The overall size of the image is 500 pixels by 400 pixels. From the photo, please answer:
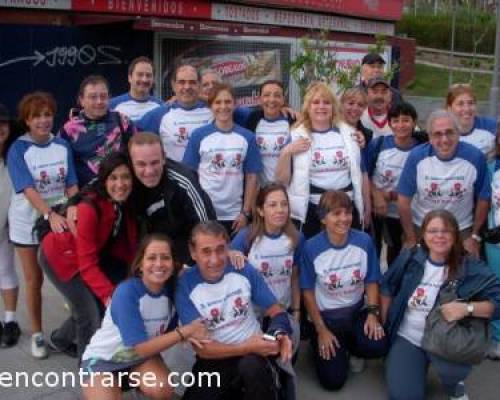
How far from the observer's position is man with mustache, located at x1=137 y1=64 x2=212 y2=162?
491 centimetres

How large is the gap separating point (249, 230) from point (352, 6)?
1524 cm

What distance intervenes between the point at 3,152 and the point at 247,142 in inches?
62.6

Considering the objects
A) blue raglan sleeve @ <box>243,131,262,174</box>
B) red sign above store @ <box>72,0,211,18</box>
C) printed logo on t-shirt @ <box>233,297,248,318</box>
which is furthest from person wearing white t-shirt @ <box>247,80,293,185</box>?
red sign above store @ <box>72,0,211,18</box>

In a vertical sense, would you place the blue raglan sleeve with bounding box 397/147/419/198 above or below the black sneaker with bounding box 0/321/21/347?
above

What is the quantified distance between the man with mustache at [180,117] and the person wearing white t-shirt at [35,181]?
81 cm

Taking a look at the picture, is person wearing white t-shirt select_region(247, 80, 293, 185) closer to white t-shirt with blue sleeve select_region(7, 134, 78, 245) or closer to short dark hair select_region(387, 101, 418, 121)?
short dark hair select_region(387, 101, 418, 121)

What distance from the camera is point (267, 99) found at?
189 inches

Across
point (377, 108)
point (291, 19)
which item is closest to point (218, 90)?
point (377, 108)

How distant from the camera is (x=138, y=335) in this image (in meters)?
3.21

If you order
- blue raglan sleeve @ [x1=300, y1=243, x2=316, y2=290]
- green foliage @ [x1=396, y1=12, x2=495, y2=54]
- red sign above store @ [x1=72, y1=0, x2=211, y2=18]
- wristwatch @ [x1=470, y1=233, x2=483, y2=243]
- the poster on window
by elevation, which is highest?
green foliage @ [x1=396, y1=12, x2=495, y2=54]

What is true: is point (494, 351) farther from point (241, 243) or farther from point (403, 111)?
Result: point (241, 243)

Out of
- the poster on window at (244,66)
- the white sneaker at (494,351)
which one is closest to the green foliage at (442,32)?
the poster on window at (244,66)

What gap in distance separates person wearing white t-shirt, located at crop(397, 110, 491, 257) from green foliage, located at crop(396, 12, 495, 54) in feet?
122

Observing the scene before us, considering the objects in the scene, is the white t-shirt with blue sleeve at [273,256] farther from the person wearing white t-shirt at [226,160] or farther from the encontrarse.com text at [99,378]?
the encontrarse.com text at [99,378]
